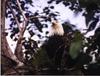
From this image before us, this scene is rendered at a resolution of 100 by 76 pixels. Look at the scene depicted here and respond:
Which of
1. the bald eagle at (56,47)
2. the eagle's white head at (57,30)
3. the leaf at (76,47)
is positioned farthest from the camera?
the eagle's white head at (57,30)

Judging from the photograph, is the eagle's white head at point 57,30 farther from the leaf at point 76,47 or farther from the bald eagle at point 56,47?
the leaf at point 76,47

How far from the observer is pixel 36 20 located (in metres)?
4.71

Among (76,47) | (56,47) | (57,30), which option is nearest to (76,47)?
(76,47)

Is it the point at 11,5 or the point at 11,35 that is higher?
the point at 11,5

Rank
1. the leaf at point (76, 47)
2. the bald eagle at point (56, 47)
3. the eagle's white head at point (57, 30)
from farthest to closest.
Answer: the eagle's white head at point (57, 30)
the bald eagle at point (56, 47)
the leaf at point (76, 47)

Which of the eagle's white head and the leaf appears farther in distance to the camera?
the eagle's white head

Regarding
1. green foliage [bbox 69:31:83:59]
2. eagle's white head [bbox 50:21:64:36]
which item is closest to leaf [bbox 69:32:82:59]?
green foliage [bbox 69:31:83:59]

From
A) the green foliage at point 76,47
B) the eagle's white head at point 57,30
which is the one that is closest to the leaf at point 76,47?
the green foliage at point 76,47

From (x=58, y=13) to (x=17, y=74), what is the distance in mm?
2353

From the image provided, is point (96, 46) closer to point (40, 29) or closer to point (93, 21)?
point (93, 21)

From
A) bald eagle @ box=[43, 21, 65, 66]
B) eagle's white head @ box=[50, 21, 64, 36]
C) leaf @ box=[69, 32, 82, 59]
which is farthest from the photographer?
eagle's white head @ box=[50, 21, 64, 36]

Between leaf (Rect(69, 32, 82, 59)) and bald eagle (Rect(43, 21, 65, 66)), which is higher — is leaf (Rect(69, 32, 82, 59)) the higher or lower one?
the higher one

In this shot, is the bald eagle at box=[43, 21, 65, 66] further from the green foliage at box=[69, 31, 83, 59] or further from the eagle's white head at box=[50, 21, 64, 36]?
the green foliage at box=[69, 31, 83, 59]

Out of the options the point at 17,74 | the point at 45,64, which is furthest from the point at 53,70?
the point at 17,74
